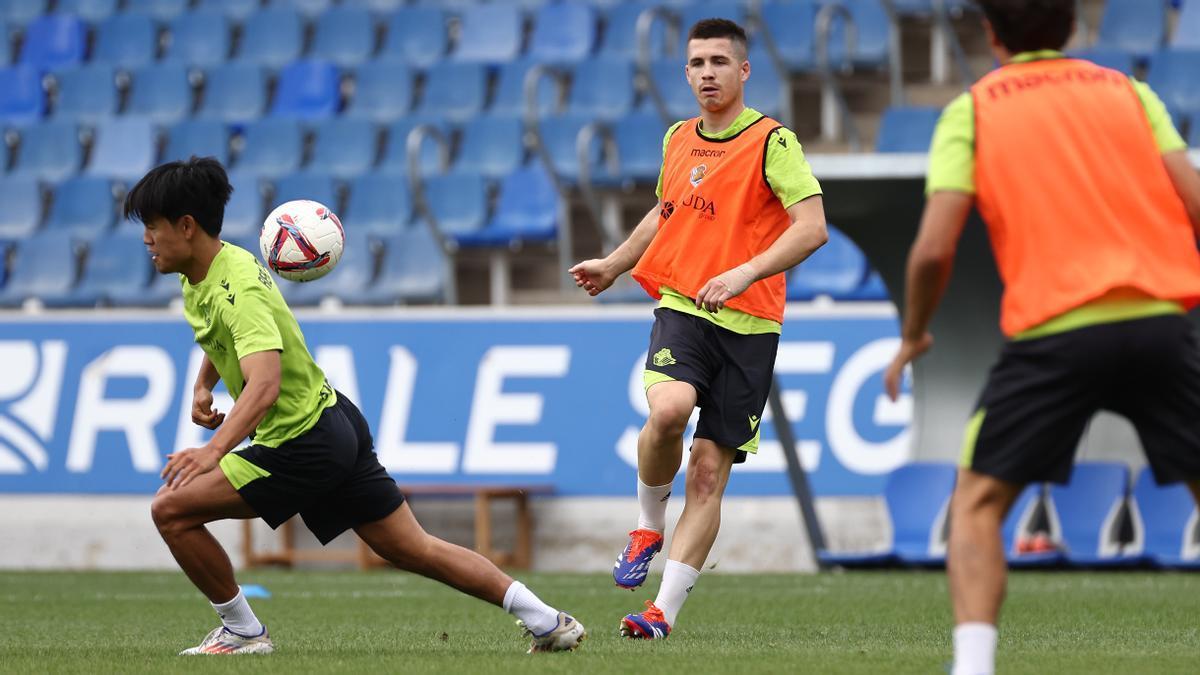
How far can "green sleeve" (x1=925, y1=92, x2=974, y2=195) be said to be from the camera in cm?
442

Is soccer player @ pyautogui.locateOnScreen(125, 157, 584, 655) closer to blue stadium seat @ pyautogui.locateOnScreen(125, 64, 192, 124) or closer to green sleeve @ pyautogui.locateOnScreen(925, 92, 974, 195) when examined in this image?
green sleeve @ pyautogui.locateOnScreen(925, 92, 974, 195)

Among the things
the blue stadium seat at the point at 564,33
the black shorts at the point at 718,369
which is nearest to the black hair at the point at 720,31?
the black shorts at the point at 718,369

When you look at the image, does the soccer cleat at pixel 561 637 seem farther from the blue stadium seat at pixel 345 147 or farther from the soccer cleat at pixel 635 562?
the blue stadium seat at pixel 345 147

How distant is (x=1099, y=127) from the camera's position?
4414 mm

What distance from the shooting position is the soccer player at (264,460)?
6070mm

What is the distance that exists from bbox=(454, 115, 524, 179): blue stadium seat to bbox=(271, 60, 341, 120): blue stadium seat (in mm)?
1993

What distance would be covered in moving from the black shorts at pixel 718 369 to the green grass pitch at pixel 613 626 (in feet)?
2.57

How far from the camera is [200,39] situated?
19.2m

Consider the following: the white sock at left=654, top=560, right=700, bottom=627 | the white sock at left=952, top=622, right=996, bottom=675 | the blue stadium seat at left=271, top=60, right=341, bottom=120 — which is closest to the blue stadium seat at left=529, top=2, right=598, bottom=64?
the blue stadium seat at left=271, top=60, right=341, bottom=120

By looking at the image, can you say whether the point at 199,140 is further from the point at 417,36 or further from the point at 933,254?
the point at 933,254

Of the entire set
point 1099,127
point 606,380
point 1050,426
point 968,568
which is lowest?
point 606,380

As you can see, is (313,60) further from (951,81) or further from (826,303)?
(826,303)

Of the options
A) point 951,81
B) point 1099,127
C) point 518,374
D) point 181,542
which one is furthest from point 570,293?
point 1099,127

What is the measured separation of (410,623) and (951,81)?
9672 mm
